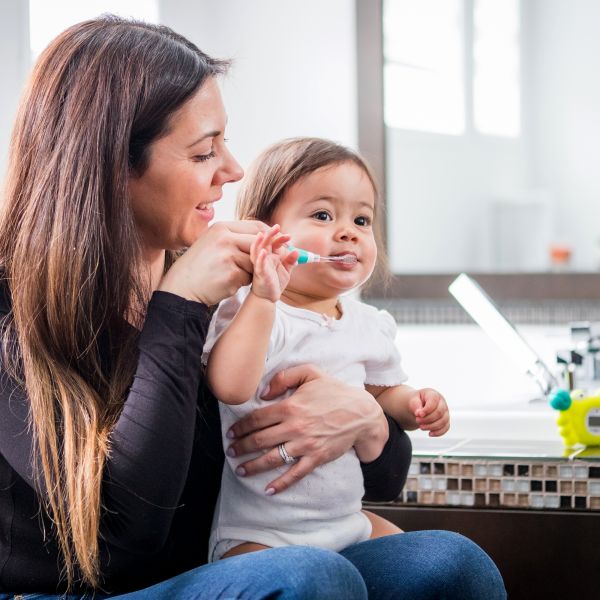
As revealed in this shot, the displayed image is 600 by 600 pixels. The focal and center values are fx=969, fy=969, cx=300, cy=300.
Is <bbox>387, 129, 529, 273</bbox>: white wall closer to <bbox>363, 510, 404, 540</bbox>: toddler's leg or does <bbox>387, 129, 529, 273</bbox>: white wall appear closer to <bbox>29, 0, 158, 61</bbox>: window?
<bbox>29, 0, 158, 61</bbox>: window

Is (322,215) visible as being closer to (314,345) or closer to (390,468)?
(314,345)

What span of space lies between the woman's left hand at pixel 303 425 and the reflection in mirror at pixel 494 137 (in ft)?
7.01

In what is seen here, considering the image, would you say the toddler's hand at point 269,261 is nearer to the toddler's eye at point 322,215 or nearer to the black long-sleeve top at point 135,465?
the black long-sleeve top at point 135,465

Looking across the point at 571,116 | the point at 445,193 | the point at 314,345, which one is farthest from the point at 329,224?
the point at 571,116

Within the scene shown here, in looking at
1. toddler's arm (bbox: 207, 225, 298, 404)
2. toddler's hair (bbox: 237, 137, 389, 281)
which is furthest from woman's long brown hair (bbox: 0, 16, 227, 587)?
toddler's hair (bbox: 237, 137, 389, 281)

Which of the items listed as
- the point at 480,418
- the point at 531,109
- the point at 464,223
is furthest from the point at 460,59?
the point at 480,418

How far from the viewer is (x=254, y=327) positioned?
1194 millimetres

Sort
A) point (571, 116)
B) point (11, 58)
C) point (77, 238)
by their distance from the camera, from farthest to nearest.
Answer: point (571, 116) < point (11, 58) < point (77, 238)

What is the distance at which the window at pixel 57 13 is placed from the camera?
2785 mm

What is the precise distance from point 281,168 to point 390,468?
1.59ft

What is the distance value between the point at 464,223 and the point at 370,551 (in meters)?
2.43

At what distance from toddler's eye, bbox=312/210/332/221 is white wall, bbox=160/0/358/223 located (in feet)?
6.43

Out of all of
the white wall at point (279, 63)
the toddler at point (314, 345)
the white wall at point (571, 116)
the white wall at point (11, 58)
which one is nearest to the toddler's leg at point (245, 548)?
the toddler at point (314, 345)

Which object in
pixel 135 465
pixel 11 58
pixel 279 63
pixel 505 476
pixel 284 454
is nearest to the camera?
pixel 135 465
